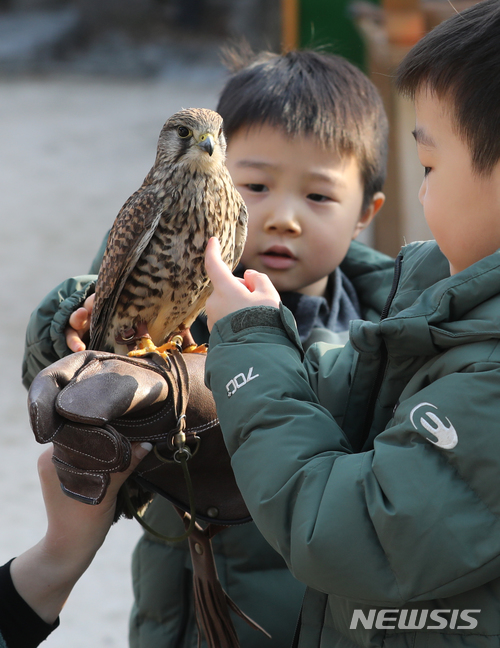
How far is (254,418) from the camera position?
0.94 meters

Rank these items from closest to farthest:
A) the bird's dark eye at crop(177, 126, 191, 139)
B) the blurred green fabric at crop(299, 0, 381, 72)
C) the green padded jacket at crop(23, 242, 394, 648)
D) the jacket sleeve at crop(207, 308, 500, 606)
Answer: the jacket sleeve at crop(207, 308, 500, 606)
the green padded jacket at crop(23, 242, 394, 648)
the bird's dark eye at crop(177, 126, 191, 139)
the blurred green fabric at crop(299, 0, 381, 72)

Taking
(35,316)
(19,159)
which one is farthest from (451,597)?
(19,159)

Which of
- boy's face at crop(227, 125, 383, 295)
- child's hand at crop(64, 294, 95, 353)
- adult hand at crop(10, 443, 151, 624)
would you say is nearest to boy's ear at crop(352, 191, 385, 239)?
boy's face at crop(227, 125, 383, 295)

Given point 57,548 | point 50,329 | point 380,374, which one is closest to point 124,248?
point 50,329

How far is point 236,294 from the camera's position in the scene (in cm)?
109

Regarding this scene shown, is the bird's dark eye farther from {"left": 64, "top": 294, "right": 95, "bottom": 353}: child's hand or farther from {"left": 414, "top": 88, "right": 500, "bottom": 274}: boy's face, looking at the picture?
{"left": 414, "top": 88, "right": 500, "bottom": 274}: boy's face

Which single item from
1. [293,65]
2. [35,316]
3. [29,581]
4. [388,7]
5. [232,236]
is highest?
[388,7]

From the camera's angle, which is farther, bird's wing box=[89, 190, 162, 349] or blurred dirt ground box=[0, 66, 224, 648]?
blurred dirt ground box=[0, 66, 224, 648]

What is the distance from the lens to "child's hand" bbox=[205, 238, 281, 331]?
3.53 feet

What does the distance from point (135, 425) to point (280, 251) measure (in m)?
0.63

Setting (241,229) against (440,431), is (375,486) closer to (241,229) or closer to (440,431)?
(440,431)

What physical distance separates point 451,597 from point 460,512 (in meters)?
0.15

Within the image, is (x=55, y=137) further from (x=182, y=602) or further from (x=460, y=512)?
(x=460, y=512)

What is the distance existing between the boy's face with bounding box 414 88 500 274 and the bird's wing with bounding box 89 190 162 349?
734 millimetres
